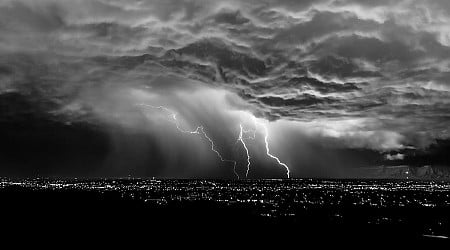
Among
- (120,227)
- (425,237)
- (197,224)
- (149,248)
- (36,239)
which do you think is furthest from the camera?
(197,224)

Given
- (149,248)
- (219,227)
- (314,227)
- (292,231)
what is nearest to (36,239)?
(149,248)

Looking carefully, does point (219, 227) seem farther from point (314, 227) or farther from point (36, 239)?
point (36, 239)

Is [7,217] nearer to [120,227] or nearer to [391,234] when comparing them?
[120,227]

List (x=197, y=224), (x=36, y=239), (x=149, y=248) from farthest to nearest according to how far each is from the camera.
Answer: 1. (x=197, y=224)
2. (x=36, y=239)
3. (x=149, y=248)

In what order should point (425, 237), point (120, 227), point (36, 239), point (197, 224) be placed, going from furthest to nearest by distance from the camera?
1. point (197, 224)
2. point (425, 237)
3. point (120, 227)
4. point (36, 239)

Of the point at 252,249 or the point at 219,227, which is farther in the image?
the point at 219,227

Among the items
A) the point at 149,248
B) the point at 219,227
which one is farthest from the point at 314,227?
the point at 149,248

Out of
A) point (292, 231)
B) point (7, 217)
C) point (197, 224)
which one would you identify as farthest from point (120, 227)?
point (292, 231)

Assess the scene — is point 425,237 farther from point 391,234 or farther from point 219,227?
point 219,227

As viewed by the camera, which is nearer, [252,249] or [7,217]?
[252,249]
